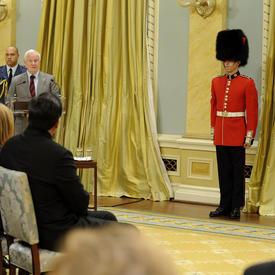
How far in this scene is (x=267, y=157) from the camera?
5.97 metres

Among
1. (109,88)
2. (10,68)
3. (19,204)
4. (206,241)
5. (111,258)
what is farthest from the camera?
(109,88)

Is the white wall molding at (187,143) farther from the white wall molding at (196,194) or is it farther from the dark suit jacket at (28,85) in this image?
the dark suit jacket at (28,85)

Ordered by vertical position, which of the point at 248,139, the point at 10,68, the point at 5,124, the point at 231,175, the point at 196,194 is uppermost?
the point at 10,68

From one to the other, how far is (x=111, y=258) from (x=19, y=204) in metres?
2.04

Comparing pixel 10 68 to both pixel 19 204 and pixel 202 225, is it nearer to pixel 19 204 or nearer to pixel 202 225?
pixel 202 225

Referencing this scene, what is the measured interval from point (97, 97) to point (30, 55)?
144 centimetres

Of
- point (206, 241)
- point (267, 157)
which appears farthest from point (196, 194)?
point (206, 241)

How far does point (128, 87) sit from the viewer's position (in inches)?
278

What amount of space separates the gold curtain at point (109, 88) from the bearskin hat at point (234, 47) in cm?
139

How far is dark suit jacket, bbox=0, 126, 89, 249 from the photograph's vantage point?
270 cm

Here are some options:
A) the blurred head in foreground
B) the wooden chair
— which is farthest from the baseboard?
the blurred head in foreground

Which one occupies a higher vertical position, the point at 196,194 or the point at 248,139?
the point at 248,139

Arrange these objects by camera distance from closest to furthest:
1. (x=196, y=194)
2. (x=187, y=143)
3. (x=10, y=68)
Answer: (x=196, y=194), (x=187, y=143), (x=10, y=68)

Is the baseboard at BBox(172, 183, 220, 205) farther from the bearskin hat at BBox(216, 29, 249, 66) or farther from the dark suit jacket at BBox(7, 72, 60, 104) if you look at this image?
the dark suit jacket at BBox(7, 72, 60, 104)
